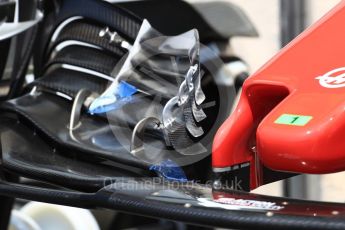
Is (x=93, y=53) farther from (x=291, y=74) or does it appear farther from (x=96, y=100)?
(x=291, y=74)

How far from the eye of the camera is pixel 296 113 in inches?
16.8

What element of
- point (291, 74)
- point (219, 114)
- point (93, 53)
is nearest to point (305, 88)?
point (291, 74)

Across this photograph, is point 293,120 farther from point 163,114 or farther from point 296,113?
point 163,114

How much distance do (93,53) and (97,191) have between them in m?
0.23

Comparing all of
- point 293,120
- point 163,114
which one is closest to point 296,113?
point 293,120

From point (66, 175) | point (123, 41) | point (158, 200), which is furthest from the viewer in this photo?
point (123, 41)

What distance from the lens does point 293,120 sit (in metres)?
0.42

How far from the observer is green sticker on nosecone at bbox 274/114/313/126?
0.42 meters

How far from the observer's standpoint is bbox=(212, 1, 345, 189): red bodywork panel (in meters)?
0.41

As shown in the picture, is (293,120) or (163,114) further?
(163,114)

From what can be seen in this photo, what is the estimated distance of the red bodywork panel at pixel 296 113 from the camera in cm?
41

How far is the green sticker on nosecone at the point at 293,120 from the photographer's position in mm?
416

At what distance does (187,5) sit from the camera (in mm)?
749

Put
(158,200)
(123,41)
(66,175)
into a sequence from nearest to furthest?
(158,200)
(66,175)
(123,41)
